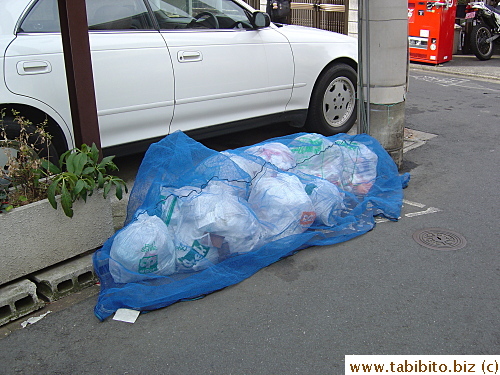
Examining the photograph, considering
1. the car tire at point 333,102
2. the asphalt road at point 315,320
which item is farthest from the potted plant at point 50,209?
the car tire at point 333,102

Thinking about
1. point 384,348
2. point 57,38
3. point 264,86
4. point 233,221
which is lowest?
point 384,348

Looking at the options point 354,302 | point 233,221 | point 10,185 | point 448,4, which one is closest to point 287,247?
point 233,221

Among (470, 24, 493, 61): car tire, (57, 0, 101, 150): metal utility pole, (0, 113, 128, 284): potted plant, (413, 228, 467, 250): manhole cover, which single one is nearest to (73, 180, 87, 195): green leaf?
(0, 113, 128, 284): potted plant

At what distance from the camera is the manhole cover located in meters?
4.08

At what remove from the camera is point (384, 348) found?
117 inches

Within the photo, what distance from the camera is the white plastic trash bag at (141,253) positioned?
348cm

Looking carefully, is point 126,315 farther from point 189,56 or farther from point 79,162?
point 189,56

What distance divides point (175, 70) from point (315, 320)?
9.17 feet

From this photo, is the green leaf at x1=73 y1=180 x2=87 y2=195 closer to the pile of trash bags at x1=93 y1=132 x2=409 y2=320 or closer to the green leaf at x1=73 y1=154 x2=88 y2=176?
the green leaf at x1=73 y1=154 x2=88 y2=176

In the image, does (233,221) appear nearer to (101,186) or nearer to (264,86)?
(101,186)

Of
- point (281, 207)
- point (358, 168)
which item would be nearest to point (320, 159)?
point (358, 168)

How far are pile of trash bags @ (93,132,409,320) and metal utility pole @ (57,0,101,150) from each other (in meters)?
0.53

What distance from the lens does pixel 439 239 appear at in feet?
13.8

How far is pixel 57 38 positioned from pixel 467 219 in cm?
373
